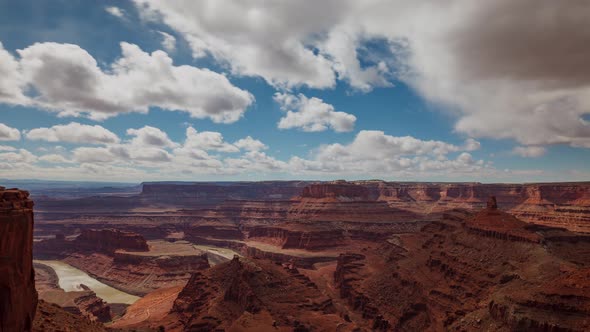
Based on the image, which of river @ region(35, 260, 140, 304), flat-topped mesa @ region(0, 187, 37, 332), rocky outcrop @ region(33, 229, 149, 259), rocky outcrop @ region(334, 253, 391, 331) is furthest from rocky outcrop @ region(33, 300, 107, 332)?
rocky outcrop @ region(33, 229, 149, 259)

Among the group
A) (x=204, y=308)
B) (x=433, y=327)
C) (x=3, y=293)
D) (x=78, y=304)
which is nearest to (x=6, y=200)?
(x=3, y=293)

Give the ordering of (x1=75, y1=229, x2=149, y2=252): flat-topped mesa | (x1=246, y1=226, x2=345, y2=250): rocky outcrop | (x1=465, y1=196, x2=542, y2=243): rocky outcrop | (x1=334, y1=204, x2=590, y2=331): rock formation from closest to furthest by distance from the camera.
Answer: (x1=334, y1=204, x2=590, y2=331): rock formation, (x1=465, y1=196, x2=542, y2=243): rocky outcrop, (x1=75, y1=229, x2=149, y2=252): flat-topped mesa, (x1=246, y1=226, x2=345, y2=250): rocky outcrop

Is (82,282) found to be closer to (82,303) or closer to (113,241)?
(113,241)

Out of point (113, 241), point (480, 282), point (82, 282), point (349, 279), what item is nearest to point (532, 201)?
point (349, 279)

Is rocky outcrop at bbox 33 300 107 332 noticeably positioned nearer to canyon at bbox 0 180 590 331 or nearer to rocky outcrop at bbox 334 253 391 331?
canyon at bbox 0 180 590 331

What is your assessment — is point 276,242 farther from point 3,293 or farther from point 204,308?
point 3,293
